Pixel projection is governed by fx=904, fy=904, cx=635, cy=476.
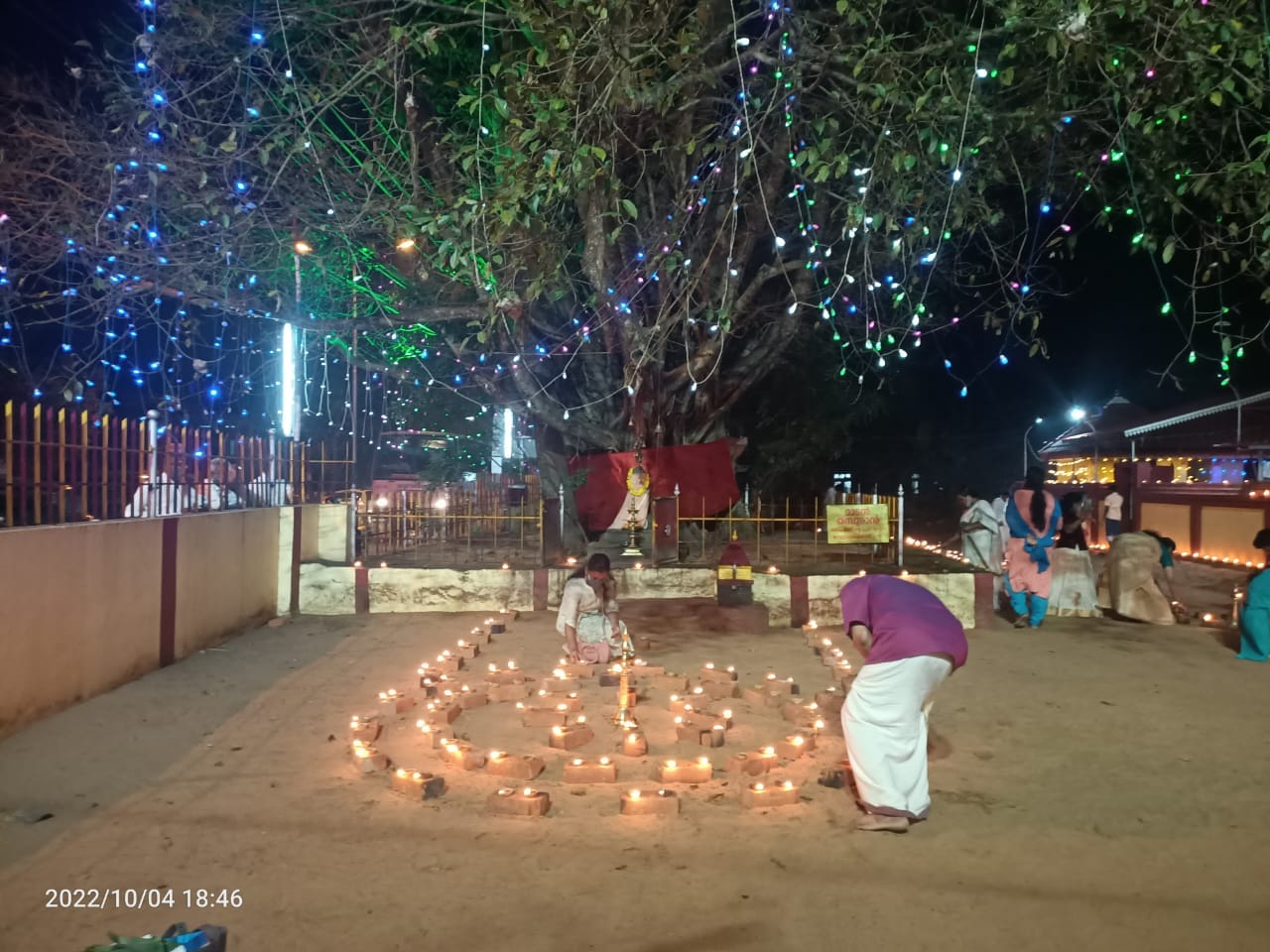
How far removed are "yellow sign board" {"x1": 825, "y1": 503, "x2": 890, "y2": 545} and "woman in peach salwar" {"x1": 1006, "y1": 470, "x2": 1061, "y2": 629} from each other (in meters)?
1.56

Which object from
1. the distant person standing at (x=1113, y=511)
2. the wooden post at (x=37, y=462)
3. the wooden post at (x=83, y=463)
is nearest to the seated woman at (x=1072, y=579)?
the distant person standing at (x=1113, y=511)

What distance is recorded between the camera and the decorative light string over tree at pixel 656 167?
25.0 ft

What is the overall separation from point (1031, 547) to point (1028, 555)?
→ 18 centimetres

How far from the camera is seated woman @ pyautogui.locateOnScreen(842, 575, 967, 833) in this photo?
4.71m

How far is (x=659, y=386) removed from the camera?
13789mm

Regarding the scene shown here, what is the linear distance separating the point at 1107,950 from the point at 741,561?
7.39 metres

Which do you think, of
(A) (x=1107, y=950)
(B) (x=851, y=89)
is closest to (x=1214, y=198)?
(B) (x=851, y=89)

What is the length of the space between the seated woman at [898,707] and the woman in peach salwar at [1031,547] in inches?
241

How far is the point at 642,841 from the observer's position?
14.7ft

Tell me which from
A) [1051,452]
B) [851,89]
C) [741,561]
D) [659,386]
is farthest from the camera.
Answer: [1051,452]

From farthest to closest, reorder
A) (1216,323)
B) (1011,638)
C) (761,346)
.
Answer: (761,346) < (1011,638) < (1216,323)

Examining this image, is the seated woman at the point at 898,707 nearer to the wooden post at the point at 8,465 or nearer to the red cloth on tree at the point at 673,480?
the wooden post at the point at 8,465

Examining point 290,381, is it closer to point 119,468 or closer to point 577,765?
point 119,468

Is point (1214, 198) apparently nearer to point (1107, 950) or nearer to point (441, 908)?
point (1107, 950)
